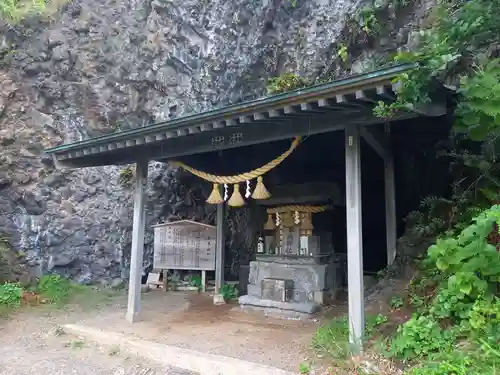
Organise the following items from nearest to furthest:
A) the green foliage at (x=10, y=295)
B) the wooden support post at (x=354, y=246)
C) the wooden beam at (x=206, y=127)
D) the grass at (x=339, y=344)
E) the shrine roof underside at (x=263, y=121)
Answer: the shrine roof underside at (x=263, y=121)
the grass at (x=339, y=344)
the wooden support post at (x=354, y=246)
the wooden beam at (x=206, y=127)
the green foliage at (x=10, y=295)

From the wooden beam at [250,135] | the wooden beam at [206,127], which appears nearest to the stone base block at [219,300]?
the wooden beam at [250,135]

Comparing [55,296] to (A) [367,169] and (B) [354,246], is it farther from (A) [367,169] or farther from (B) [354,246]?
(A) [367,169]

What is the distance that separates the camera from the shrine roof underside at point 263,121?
15.1ft

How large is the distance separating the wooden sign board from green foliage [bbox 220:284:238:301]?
988mm

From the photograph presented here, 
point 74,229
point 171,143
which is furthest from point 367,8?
point 74,229

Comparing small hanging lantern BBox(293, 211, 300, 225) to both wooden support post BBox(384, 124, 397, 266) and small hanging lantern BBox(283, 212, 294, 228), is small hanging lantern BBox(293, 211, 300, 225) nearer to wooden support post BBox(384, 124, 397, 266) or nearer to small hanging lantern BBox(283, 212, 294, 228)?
small hanging lantern BBox(283, 212, 294, 228)

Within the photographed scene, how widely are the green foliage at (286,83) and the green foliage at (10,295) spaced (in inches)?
340

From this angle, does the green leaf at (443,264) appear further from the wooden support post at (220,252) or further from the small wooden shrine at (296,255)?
the wooden support post at (220,252)

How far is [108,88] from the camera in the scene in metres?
13.0

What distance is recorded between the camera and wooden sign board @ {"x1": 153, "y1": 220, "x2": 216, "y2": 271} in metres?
11.4

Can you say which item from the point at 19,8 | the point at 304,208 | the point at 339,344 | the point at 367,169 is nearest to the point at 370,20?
the point at 367,169

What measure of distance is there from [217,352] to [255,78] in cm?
909

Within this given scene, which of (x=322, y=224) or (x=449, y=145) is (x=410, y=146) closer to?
(x=449, y=145)

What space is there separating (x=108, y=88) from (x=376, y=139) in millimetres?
9824
